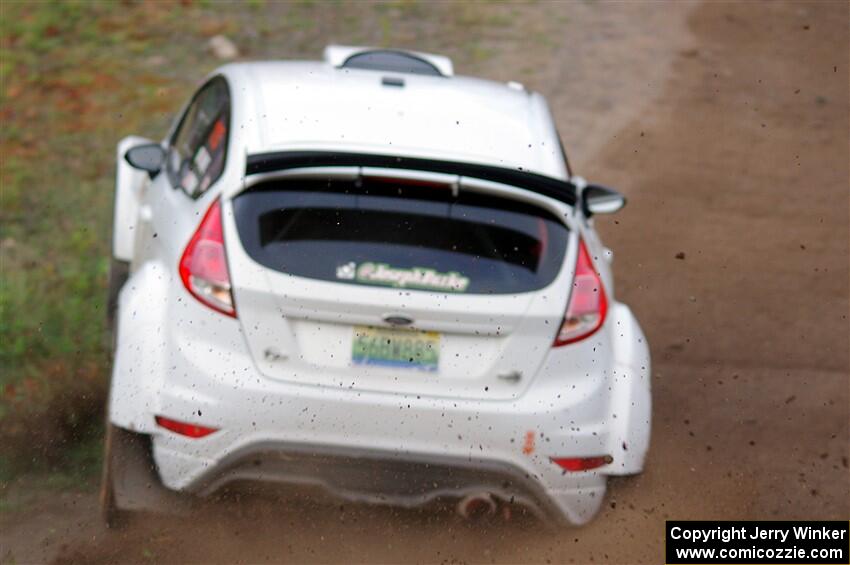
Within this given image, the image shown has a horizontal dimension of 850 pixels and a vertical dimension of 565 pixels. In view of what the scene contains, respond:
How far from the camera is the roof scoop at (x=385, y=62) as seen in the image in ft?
20.4

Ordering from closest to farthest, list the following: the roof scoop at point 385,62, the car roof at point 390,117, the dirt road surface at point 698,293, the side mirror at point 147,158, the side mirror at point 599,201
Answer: the car roof at point 390,117, the dirt road surface at point 698,293, the side mirror at point 599,201, the side mirror at point 147,158, the roof scoop at point 385,62

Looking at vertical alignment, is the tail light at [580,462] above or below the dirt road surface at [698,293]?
above

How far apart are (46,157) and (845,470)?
19.8 feet

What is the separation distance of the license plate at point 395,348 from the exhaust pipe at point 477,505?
54 centimetres

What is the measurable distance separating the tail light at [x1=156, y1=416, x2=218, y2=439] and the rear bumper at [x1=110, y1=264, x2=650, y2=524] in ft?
0.07

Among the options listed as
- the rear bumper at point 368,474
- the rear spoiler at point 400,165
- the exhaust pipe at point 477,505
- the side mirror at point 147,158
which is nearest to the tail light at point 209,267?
the rear spoiler at point 400,165

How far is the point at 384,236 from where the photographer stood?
4719mm

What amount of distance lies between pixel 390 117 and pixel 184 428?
148cm

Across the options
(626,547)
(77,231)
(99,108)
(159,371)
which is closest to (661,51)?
(99,108)

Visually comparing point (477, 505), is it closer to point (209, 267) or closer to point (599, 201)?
point (209, 267)

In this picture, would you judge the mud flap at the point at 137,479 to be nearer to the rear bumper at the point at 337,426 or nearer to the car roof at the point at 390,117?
the rear bumper at the point at 337,426

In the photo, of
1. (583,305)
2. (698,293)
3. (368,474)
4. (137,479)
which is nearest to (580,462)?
(583,305)

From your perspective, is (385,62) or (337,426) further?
(385,62)

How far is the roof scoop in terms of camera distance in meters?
6.23
